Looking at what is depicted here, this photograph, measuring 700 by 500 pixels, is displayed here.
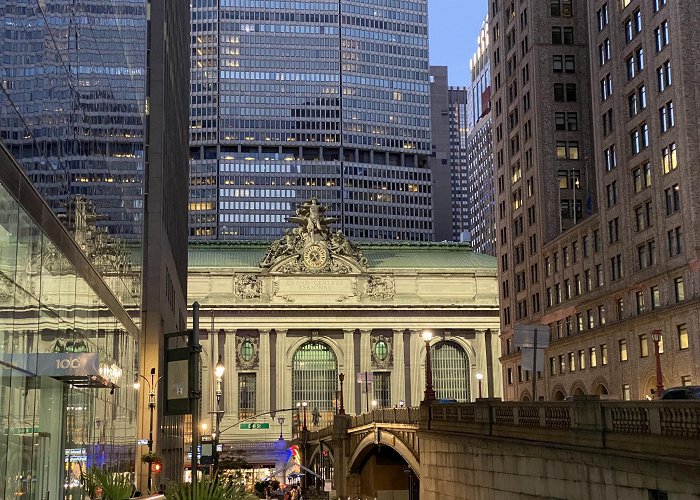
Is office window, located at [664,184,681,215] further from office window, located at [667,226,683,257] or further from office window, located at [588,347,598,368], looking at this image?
office window, located at [588,347,598,368]

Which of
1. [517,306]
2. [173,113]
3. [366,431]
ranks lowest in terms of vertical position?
[366,431]

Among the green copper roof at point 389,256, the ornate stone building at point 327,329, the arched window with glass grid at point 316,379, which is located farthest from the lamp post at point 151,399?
the green copper roof at point 389,256

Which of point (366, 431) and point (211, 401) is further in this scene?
point (211, 401)

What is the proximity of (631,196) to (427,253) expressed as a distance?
78.1 metres

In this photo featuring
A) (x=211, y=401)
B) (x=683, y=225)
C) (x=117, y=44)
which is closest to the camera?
(x=117, y=44)

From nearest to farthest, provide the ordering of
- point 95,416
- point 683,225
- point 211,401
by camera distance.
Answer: point 95,416 → point 683,225 → point 211,401

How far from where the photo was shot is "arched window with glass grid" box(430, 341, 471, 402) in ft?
468

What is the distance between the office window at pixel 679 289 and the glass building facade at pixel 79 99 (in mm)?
35965

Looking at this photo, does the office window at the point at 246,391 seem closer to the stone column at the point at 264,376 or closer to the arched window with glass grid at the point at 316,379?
the stone column at the point at 264,376

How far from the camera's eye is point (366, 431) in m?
81.4

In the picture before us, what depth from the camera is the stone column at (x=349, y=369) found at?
14150cm

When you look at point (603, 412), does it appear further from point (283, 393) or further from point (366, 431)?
point (283, 393)

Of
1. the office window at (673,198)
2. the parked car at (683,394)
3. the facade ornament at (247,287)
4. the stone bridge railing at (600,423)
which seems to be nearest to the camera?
the stone bridge railing at (600,423)

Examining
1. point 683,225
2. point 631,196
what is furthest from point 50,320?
point 631,196
